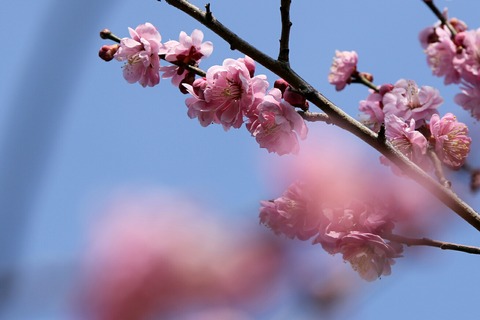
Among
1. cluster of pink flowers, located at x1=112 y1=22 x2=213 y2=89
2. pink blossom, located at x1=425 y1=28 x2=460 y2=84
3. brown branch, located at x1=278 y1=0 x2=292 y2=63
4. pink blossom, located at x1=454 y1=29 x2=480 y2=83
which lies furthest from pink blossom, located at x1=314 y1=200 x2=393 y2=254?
pink blossom, located at x1=425 y1=28 x2=460 y2=84

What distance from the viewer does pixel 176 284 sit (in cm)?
141

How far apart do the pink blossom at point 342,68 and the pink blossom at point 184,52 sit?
1.05 m

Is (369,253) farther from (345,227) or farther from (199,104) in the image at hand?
(199,104)

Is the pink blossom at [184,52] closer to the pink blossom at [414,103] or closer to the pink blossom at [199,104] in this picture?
the pink blossom at [199,104]

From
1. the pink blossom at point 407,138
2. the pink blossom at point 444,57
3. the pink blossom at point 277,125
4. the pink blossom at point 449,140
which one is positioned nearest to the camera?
the pink blossom at point 277,125

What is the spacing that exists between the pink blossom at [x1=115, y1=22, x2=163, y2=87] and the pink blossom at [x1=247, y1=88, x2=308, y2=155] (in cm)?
49

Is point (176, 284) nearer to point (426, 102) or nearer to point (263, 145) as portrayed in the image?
point (263, 145)

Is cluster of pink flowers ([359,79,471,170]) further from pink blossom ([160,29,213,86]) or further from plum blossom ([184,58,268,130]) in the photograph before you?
pink blossom ([160,29,213,86])

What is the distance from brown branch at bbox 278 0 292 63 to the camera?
7.06 feet

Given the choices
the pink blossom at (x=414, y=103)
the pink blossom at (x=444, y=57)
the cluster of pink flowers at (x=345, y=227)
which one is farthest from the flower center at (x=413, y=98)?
the pink blossom at (x=444, y=57)

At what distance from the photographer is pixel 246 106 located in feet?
7.88

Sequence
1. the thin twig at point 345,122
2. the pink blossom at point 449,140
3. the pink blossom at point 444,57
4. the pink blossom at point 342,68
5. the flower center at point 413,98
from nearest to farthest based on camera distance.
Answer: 1. the thin twig at point 345,122
2. the pink blossom at point 449,140
3. the flower center at point 413,98
4. the pink blossom at point 342,68
5. the pink blossom at point 444,57

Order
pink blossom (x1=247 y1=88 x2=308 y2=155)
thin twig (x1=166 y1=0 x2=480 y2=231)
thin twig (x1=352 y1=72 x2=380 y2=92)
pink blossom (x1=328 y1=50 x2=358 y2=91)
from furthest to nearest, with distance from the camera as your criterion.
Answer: pink blossom (x1=328 y1=50 x2=358 y2=91), thin twig (x1=352 y1=72 x2=380 y2=92), pink blossom (x1=247 y1=88 x2=308 y2=155), thin twig (x1=166 y1=0 x2=480 y2=231)

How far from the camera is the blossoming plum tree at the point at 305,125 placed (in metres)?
2.16
